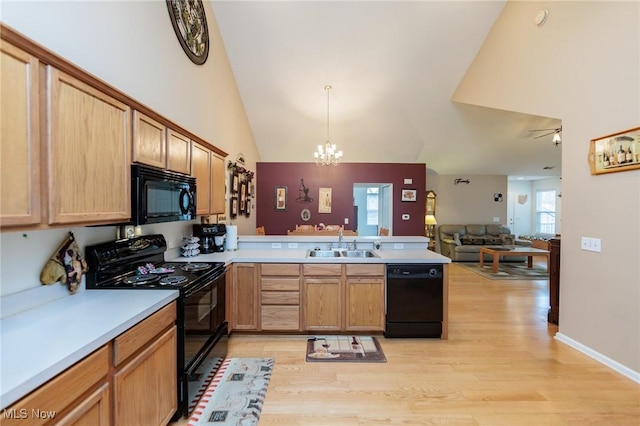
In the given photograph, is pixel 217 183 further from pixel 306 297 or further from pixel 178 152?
pixel 306 297

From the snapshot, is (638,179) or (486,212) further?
(486,212)

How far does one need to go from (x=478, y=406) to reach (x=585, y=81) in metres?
3.20

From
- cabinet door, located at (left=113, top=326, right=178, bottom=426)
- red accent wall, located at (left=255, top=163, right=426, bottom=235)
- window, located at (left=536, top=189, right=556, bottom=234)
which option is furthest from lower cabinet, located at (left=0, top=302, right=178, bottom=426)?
window, located at (left=536, top=189, right=556, bottom=234)

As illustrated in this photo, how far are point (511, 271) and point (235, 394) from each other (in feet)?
21.4

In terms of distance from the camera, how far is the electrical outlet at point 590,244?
2.67m

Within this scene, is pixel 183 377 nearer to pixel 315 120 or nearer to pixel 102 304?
pixel 102 304

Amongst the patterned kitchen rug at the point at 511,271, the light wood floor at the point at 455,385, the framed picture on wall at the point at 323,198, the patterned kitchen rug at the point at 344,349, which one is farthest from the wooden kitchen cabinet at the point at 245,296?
the patterned kitchen rug at the point at 511,271

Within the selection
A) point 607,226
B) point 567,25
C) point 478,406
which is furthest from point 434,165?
point 478,406

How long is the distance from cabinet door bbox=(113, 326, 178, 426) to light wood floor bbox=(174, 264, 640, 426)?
65 cm

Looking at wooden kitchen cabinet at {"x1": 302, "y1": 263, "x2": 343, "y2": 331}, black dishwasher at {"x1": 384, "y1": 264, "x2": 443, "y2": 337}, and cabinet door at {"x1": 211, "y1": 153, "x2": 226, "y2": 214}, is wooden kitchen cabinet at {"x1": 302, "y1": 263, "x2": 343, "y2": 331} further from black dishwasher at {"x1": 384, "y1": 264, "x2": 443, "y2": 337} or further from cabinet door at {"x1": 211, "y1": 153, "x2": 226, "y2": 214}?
cabinet door at {"x1": 211, "y1": 153, "x2": 226, "y2": 214}

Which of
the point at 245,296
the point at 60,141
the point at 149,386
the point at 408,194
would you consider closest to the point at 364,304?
the point at 245,296

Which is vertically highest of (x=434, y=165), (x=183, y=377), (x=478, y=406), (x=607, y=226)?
(x=434, y=165)

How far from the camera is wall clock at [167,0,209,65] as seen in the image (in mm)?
2812

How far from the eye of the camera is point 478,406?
204cm
